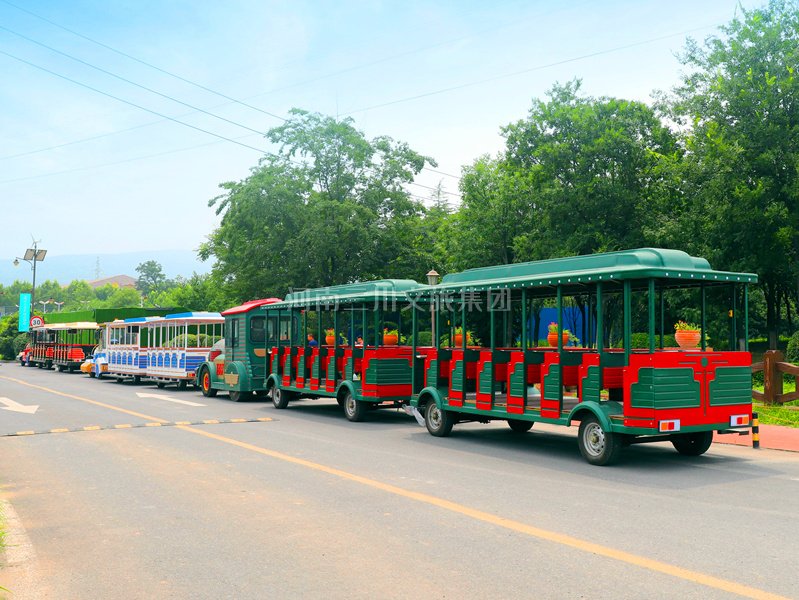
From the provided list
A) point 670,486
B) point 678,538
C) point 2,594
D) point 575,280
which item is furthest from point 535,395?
point 2,594

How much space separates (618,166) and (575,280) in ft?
65.7

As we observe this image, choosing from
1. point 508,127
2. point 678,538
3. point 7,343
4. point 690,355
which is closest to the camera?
point 678,538

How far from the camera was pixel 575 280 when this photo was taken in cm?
1090

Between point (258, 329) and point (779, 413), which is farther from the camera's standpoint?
point (258, 329)

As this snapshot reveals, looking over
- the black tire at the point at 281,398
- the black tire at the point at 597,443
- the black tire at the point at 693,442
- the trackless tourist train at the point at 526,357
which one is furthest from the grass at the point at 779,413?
the black tire at the point at 281,398

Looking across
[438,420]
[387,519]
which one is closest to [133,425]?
[438,420]

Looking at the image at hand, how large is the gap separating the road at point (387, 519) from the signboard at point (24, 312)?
56.3 metres

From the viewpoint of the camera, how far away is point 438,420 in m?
13.8

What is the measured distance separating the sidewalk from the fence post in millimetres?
2952

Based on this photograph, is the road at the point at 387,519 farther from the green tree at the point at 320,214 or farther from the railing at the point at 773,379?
the green tree at the point at 320,214

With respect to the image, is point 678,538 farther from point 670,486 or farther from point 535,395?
point 535,395

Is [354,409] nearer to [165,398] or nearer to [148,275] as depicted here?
[165,398]

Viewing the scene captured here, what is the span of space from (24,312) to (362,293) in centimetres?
5720

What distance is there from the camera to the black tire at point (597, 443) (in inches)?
404
